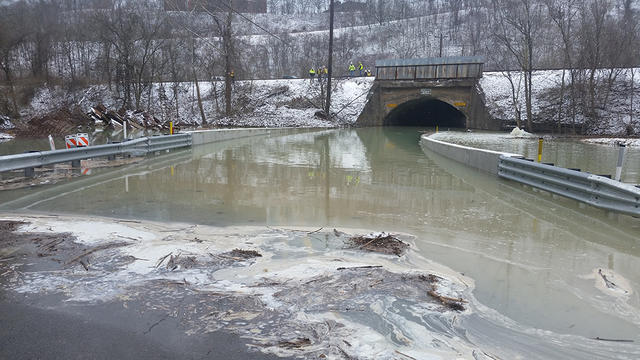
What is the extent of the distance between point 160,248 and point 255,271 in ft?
4.99

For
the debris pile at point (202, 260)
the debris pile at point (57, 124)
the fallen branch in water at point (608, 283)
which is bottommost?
the fallen branch in water at point (608, 283)

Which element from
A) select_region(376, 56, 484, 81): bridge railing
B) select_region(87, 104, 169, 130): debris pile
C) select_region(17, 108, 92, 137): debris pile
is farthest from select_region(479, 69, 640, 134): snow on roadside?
select_region(17, 108, 92, 137): debris pile

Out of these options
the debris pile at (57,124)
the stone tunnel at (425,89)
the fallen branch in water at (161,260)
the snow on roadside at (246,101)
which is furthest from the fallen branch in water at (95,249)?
the snow on roadside at (246,101)

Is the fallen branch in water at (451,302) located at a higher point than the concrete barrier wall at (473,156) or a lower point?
lower

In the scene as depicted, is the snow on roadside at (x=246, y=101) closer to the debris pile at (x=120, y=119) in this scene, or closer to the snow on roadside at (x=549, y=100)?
the debris pile at (x=120, y=119)

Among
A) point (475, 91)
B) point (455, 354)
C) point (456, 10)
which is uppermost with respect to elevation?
point (456, 10)

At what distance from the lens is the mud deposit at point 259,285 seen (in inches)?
141

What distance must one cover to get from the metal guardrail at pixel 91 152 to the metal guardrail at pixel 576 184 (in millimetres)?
12030

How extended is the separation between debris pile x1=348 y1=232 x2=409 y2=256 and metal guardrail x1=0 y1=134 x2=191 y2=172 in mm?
8783

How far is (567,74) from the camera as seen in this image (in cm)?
4059

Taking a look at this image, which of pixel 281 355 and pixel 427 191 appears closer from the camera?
pixel 281 355

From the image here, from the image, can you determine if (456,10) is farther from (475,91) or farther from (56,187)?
(56,187)

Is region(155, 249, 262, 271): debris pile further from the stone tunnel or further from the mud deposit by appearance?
the stone tunnel

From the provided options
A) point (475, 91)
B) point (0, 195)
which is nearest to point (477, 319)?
point (0, 195)
